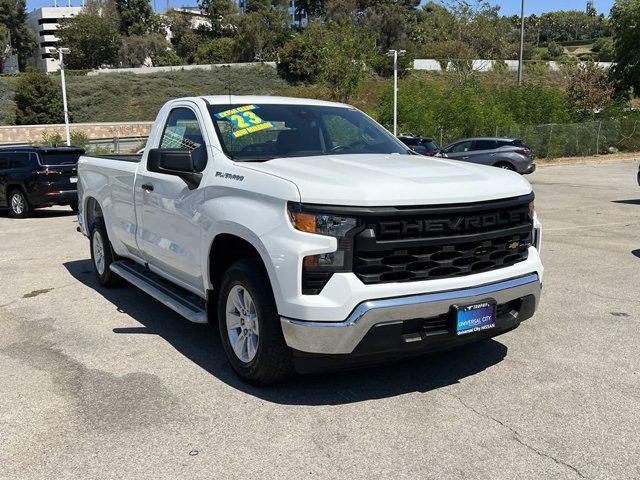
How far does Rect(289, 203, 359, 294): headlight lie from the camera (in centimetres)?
354

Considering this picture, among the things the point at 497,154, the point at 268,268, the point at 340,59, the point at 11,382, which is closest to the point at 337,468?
the point at 268,268

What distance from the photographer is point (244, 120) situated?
4.90m

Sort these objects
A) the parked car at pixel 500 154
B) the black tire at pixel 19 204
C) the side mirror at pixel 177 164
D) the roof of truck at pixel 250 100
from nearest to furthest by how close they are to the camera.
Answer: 1. the side mirror at pixel 177 164
2. the roof of truck at pixel 250 100
3. the black tire at pixel 19 204
4. the parked car at pixel 500 154

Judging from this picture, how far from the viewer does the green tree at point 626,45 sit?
42219 millimetres

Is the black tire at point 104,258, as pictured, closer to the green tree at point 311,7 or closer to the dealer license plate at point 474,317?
Answer: the dealer license plate at point 474,317

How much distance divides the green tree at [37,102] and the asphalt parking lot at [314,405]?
56.3 m

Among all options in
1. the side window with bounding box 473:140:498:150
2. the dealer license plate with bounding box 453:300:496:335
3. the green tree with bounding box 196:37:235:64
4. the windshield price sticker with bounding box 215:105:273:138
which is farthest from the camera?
the green tree with bounding box 196:37:235:64

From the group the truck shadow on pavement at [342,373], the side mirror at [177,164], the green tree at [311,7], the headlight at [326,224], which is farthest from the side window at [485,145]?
the green tree at [311,7]

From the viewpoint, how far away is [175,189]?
4.91m

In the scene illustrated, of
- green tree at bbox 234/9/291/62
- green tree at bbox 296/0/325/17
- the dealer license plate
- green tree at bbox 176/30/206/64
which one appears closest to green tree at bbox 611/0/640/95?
the dealer license plate

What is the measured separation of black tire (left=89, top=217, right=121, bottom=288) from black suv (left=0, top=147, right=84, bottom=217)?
7.17 metres

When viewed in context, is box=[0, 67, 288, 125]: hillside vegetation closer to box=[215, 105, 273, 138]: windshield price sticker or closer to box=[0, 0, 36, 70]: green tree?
box=[0, 0, 36, 70]: green tree

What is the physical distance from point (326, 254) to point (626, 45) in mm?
47033

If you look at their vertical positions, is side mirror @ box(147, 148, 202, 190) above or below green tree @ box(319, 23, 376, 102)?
below
